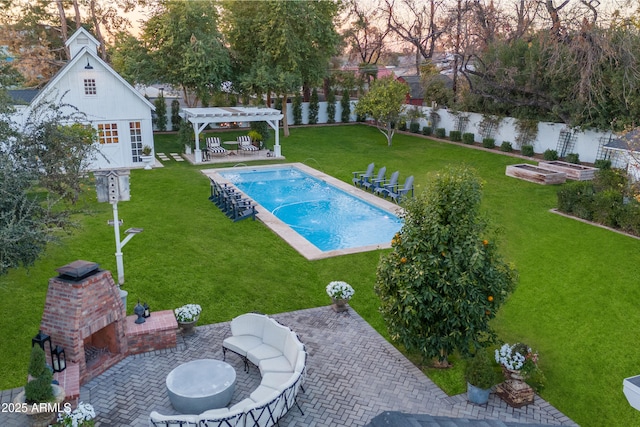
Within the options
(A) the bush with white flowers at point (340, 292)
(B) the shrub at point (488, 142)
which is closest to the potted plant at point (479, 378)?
(A) the bush with white flowers at point (340, 292)

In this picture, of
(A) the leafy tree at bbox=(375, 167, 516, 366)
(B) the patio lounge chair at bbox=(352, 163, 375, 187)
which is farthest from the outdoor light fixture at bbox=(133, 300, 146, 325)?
(B) the patio lounge chair at bbox=(352, 163, 375, 187)

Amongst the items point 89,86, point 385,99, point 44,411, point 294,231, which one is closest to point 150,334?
point 44,411

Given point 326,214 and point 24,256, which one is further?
point 326,214

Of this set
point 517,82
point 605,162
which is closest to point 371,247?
point 605,162

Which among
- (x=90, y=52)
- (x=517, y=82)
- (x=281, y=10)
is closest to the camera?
(x=90, y=52)

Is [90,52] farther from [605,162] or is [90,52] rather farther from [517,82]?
[605,162]
